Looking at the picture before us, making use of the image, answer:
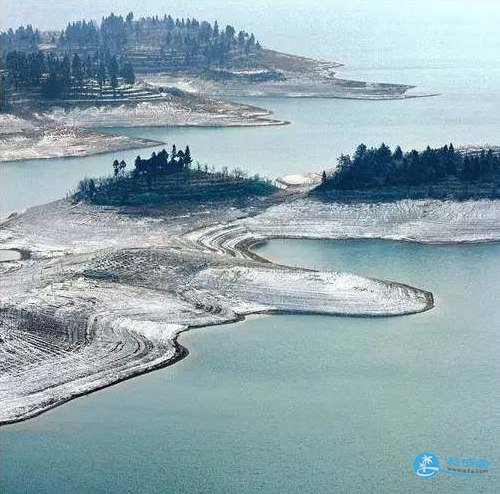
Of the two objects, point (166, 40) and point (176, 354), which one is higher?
point (166, 40)

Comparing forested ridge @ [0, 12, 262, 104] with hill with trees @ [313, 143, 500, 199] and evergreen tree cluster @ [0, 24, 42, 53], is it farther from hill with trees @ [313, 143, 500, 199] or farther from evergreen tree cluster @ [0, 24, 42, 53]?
hill with trees @ [313, 143, 500, 199]

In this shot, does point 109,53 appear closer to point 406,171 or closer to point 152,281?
point 406,171

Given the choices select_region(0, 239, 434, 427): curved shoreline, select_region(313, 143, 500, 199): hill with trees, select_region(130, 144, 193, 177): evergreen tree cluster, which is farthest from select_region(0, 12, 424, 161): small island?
select_region(0, 239, 434, 427): curved shoreline

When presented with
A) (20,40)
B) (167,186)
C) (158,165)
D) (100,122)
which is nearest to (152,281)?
(167,186)

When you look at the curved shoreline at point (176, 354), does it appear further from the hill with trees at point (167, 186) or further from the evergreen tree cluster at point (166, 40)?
the evergreen tree cluster at point (166, 40)

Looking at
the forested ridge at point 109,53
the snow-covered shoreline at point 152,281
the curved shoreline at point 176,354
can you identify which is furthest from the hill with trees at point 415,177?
the forested ridge at point 109,53

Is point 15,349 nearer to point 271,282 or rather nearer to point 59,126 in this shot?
point 271,282

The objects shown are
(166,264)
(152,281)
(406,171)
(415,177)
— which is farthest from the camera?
(406,171)
